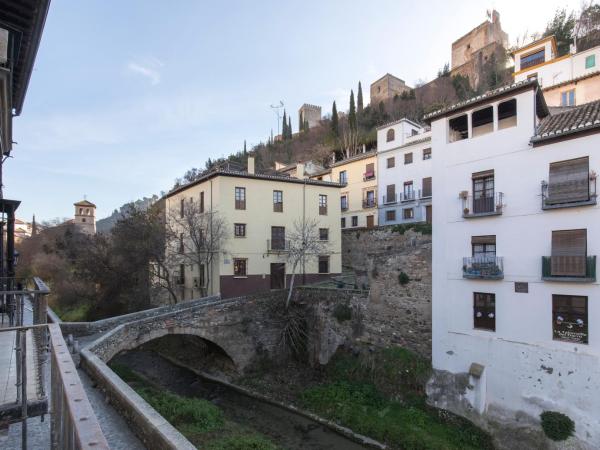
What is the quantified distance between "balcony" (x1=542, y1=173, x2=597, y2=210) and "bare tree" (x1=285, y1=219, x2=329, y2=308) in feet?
47.4

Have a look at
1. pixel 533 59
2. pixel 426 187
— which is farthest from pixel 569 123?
pixel 533 59

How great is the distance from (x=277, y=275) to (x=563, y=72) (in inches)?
958

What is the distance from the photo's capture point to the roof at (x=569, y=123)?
12.0 metres

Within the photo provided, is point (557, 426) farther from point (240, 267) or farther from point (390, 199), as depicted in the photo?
point (390, 199)

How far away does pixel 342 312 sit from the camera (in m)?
20.1

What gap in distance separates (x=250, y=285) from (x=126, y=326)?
376 inches

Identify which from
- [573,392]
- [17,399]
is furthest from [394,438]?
[17,399]

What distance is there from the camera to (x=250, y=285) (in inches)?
956

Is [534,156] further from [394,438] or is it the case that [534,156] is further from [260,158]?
[260,158]

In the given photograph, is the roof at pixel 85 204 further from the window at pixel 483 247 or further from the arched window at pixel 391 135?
the window at pixel 483 247

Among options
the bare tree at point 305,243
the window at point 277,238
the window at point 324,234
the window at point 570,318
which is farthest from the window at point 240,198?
the window at point 570,318

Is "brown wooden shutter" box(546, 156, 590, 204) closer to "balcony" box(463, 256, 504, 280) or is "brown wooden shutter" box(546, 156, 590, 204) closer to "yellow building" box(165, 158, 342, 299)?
"balcony" box(463, 256, 504, 280)

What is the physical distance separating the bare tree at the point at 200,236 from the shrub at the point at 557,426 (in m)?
18.0

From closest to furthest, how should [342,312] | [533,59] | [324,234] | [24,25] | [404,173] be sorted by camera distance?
[24,25] → [342,312] → [533,59] → [324,234] → [404,173]
